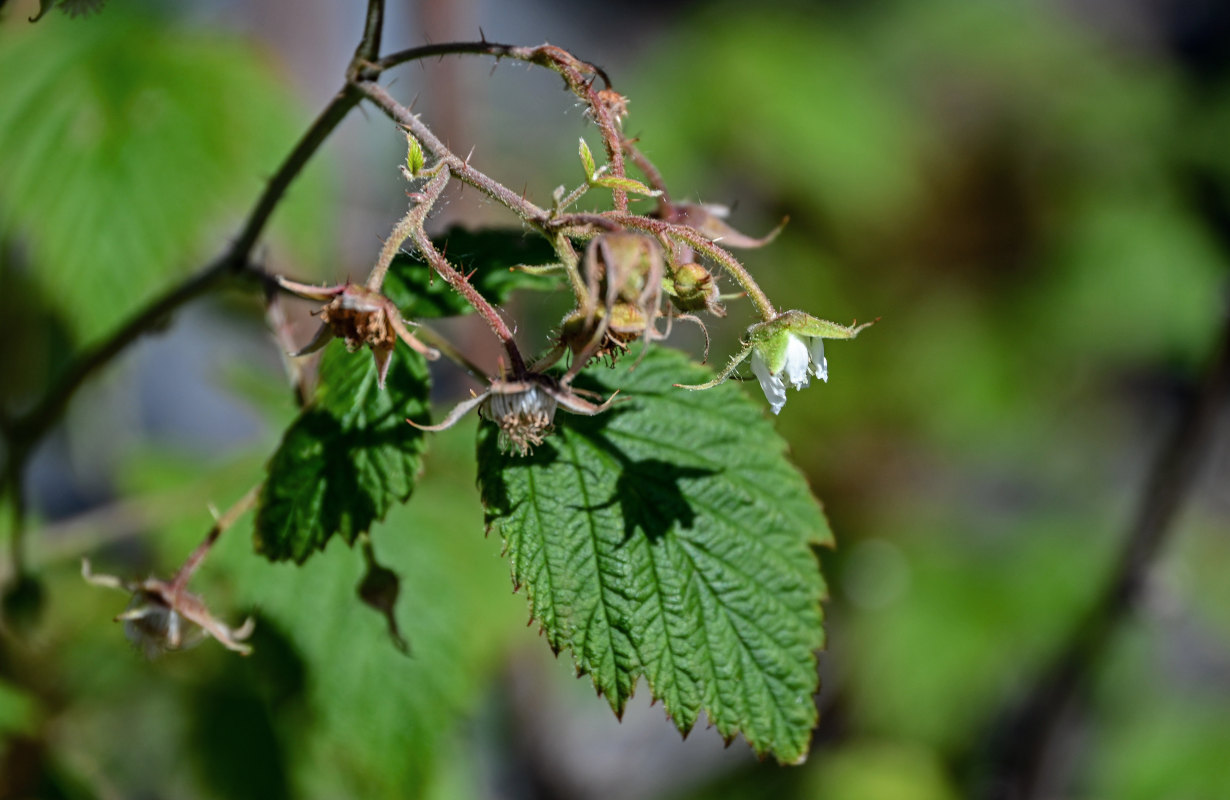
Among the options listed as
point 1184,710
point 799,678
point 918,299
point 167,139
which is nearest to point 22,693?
point 167,139

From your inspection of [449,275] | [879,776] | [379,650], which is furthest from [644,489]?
[879,776]

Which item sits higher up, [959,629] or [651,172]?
[651,172]

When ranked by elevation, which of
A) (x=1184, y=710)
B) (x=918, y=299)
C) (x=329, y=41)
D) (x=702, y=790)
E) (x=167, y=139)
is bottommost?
(x=702, y=790)

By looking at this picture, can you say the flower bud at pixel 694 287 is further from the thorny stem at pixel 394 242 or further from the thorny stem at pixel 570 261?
the thorny stem at pixel 394 242

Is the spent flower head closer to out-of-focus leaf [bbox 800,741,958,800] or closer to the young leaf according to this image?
the young leaf

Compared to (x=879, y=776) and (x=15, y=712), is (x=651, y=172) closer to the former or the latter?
(x=15, y=712)

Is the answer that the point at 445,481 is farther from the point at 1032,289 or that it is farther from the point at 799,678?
the point at 1032,289

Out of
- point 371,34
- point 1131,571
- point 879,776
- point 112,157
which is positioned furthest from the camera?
point 879,776

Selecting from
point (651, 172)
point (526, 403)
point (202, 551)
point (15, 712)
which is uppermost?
point (651, 172)
